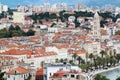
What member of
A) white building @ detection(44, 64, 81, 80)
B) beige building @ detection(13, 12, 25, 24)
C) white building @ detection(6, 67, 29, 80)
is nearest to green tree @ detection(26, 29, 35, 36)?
beige building @ detection(13, 12, 25, 24)

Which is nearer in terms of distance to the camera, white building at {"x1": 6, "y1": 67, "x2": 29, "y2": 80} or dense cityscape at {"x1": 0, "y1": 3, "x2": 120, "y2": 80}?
white building at {"x1": 6, "y1": 67, "x2": 29, "y2": 80}

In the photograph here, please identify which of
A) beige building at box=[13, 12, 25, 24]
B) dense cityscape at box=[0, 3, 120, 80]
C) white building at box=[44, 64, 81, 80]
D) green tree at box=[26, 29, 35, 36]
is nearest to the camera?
white building at box=[44, 64, 81, 80]

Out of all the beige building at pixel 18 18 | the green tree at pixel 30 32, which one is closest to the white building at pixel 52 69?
the green tree at pixel 30 32

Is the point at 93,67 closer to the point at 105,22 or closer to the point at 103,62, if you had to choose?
the point at 103,62

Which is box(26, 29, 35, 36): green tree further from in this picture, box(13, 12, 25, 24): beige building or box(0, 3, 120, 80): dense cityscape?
box(13, 12, 25, 24): beige building

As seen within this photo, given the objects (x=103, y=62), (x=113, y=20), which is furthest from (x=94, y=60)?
(x=113, y=20)

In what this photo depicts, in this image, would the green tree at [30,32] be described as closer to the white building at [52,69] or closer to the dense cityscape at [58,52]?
the dense cityscape at [58,52]

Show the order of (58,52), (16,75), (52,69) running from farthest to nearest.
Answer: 1. (58,52)
2. (16,75)
3. (52,69)

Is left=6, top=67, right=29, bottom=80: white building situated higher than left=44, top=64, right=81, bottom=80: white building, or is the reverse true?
left=44, top=64, right=81, bottom=80: white building

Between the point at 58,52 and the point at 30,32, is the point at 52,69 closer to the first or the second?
the point at 58,52

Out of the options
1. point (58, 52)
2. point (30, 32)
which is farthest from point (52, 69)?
point (30, 32)

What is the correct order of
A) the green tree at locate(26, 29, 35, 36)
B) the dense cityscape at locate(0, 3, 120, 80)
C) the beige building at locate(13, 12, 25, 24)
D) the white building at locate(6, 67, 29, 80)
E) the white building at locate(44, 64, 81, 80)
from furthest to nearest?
the beige building at locate(13, 12, 25, 24)
the green tree at locate(26, 29, 35, 36)
the dense cityscape at locate(0, 3, 120, 80)
the white building at locate(6, 67, 29, 80)
the white building at locate(44, 64, 81, 80)
